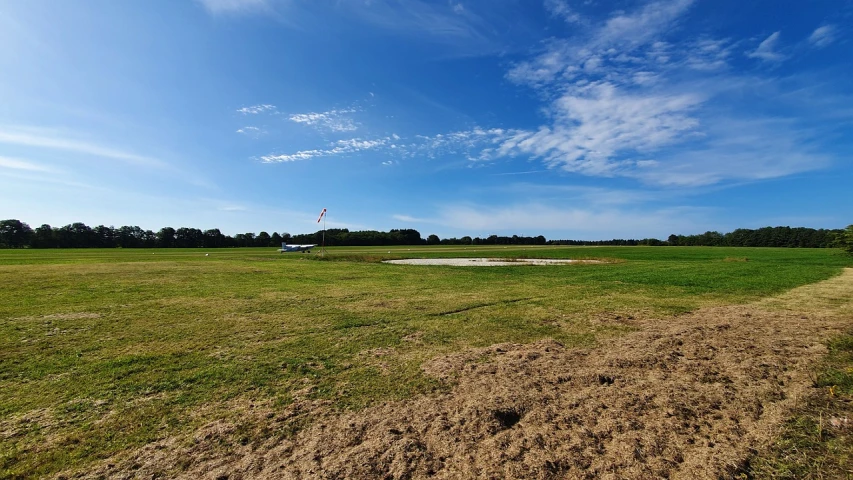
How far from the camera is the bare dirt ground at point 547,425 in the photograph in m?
3.03

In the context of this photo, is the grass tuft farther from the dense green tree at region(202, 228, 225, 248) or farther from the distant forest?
the dense green tree at region(202, 228, 225, 248)

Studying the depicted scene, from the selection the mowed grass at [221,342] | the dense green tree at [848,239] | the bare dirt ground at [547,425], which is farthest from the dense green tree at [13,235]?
the dense green tree at [848,239]

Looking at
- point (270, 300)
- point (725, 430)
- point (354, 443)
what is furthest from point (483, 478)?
point (270, 300)

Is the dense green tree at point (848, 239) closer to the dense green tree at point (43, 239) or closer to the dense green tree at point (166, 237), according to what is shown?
the dense green tree at point (166, 237)

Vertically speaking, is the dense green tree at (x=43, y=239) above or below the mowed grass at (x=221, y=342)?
above

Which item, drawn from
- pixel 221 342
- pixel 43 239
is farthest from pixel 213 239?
pixel 221 342

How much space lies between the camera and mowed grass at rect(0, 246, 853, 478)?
3.82m

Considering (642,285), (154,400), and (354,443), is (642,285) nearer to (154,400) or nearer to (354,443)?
(354,443)

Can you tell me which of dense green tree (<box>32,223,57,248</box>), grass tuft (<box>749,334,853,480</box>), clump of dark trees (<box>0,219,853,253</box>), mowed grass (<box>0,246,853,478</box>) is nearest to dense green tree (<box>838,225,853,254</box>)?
mowed grass (<box>0,246,853,478</box>)

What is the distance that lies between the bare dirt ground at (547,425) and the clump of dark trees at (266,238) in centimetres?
8514

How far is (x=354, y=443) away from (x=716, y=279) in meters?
20.0

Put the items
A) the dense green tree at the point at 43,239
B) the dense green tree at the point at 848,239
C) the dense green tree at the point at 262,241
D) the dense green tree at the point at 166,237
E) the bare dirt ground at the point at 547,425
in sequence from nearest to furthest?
the bare dirt ground at the point at 547,425
the dense green tree at the point at 848,239
the dense green tree at the point at 43,239
the dense green tree at the point at 166,237
the dense green tree at the point at 262,241

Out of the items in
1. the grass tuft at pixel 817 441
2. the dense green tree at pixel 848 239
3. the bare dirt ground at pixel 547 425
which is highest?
the dense green tree at pixel 848 239

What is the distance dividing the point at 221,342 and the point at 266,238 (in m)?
137
